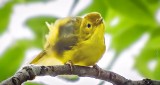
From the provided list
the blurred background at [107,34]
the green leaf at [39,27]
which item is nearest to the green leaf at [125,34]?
the blurred background at [107,34]

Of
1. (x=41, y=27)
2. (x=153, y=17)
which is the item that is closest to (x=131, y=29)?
(x=153, y=17)

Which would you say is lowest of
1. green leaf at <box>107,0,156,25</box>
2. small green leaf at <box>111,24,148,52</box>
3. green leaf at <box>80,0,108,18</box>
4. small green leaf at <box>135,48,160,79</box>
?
small green leaf at <box>135,48,160,79</box>

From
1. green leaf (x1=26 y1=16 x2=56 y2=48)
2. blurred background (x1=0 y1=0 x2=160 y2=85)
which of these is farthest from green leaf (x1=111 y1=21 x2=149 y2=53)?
green leaf (x1=26 y1=16 x2=56 y2=48)

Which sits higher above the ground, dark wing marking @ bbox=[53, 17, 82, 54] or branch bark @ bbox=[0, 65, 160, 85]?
dark wing marking @ bbox=[53, 17, 82, 54]

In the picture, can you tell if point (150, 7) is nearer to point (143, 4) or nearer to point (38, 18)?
point (143, 4)

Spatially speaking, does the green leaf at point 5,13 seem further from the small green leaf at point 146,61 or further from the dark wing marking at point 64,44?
the small green leaf at point 146,61

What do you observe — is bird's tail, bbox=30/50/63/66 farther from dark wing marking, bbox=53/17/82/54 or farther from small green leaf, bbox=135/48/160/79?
small green leaf, bbox=135/48/160/79
